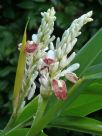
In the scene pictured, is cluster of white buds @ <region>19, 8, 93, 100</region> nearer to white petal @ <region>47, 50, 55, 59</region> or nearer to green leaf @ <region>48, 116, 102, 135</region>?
white petal @ <region>47, 50, 55, 59</region>

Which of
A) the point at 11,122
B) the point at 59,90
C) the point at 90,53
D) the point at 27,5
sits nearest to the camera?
the point at 59,90

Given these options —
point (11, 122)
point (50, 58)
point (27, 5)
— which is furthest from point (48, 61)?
point (27, 5)

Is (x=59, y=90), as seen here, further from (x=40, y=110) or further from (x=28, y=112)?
(x=28, y=112)

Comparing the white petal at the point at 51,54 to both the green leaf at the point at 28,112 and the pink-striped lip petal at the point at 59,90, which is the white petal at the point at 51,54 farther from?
the green leaf at the point at 28,112

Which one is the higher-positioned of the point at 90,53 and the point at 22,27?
the point at 22,27

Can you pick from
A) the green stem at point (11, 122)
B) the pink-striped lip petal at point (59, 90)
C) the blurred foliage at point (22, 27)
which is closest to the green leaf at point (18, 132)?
the green stem at point (11, 122)
